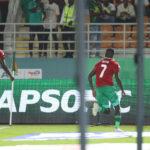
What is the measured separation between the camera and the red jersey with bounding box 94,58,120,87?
13.5 meters

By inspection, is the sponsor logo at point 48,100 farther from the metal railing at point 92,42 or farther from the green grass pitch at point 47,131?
the metal railing at point 92,42

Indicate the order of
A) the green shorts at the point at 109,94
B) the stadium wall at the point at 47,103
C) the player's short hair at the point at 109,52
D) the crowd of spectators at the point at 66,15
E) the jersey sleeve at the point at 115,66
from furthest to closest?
1. the crowd of spectators at the point at 66,15
2. the stadium wall at the point at 47,103
3. the green shorts at the point at 109,94
4. the jersey sleeve at the point at 115,66
5. the player's short hair at the point at 109,52

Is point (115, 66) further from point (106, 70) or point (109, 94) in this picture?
point (109, 94)

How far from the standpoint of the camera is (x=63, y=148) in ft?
31.8

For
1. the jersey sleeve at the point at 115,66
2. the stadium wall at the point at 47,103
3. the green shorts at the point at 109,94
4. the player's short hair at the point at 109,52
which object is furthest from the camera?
the stadium wall at the point at 47,103

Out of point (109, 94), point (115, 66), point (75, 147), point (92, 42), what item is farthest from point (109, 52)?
point (92, 42)

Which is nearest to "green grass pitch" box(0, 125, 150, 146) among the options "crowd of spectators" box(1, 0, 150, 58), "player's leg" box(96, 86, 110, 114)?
"player's leg" box(96, 86, 110, 114)

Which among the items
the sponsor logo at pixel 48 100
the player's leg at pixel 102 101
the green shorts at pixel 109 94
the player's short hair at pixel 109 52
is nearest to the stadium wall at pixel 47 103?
the sponsor logo at pixel 48 100

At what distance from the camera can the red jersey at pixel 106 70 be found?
44.2 feet

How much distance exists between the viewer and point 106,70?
13562 millimetres

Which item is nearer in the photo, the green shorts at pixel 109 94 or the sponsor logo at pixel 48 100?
the green shorts at pixel 109 94

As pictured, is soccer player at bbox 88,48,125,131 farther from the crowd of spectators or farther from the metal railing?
the metal railing

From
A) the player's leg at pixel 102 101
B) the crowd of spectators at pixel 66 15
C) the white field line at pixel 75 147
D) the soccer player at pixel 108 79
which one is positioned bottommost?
the white field line at pixel 75 147

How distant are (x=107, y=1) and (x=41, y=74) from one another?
3.74 meters
